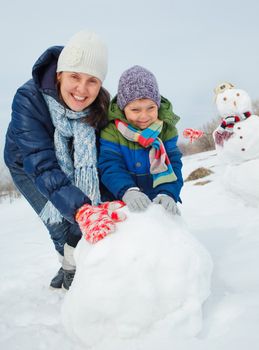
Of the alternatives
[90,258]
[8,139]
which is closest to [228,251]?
[90,258]

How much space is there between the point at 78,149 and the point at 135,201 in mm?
569

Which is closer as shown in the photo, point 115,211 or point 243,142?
point 115,211

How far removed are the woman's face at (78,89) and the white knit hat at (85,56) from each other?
0.04 meters

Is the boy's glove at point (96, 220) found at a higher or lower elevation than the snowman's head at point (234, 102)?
higher

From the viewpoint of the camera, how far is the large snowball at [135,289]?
4.42 feet

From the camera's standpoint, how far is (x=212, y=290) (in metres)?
1.74

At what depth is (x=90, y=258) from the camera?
1427 millimetres

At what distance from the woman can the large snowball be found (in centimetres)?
43

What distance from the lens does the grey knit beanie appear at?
201cm

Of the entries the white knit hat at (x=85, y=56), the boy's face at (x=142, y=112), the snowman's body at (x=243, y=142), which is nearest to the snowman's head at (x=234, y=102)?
the snowman's body at (x=243, y=142)

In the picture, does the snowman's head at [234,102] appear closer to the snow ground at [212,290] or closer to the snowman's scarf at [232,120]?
the snowman's scarf at [232,120]

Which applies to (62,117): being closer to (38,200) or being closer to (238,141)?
(38,200)

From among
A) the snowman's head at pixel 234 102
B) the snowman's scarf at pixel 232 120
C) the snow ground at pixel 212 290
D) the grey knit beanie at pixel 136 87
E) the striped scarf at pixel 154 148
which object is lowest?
the snow ground at pixel 212 290

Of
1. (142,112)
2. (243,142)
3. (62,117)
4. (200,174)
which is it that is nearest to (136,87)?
(142,112)
